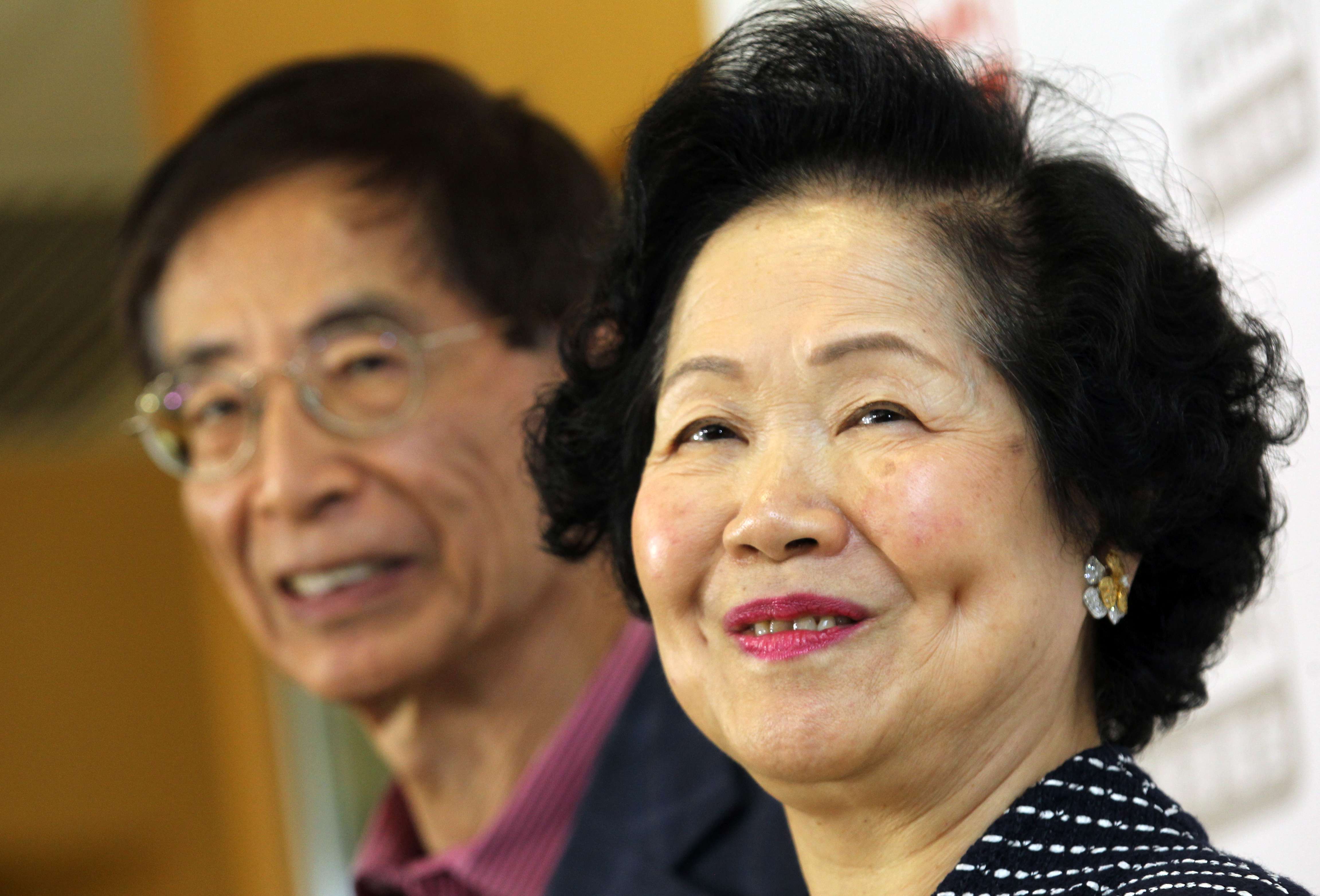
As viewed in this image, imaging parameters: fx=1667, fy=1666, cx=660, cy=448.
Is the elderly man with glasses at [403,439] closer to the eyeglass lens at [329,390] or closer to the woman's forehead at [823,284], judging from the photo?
the eyeglass lens at [329,390]

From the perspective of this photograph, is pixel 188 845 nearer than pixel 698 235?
No

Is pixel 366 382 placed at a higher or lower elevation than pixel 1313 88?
lower

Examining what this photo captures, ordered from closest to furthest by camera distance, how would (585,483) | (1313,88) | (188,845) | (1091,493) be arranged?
1. (1091,493)
2. (585,483)
3. (1313,88)
4. (188,845)

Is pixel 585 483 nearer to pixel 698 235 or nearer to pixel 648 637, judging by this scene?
pixel 698 235

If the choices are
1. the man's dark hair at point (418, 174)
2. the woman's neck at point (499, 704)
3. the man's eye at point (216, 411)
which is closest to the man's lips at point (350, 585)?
the woman's neck at point (499, 704)

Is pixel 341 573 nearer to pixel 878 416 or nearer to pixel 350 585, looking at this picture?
pixel 350 585

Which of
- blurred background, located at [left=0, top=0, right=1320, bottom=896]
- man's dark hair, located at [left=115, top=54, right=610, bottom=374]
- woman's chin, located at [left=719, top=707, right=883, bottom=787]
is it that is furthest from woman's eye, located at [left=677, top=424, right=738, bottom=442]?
blurred background, located at [left=0, top=0, right=1320, bottom=896]

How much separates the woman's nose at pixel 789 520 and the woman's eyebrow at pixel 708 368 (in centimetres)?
10

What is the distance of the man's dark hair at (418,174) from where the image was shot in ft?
7.83

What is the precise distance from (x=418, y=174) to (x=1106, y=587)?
136 centimetres

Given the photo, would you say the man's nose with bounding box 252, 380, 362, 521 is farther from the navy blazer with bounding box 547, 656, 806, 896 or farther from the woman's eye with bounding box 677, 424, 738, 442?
the woman's eye with bounding box 677, 424, 738, 442

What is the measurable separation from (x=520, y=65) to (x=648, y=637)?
7.66 feet

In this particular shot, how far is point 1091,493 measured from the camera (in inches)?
52.9

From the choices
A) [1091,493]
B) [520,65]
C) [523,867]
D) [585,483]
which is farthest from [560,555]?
[520,65]
